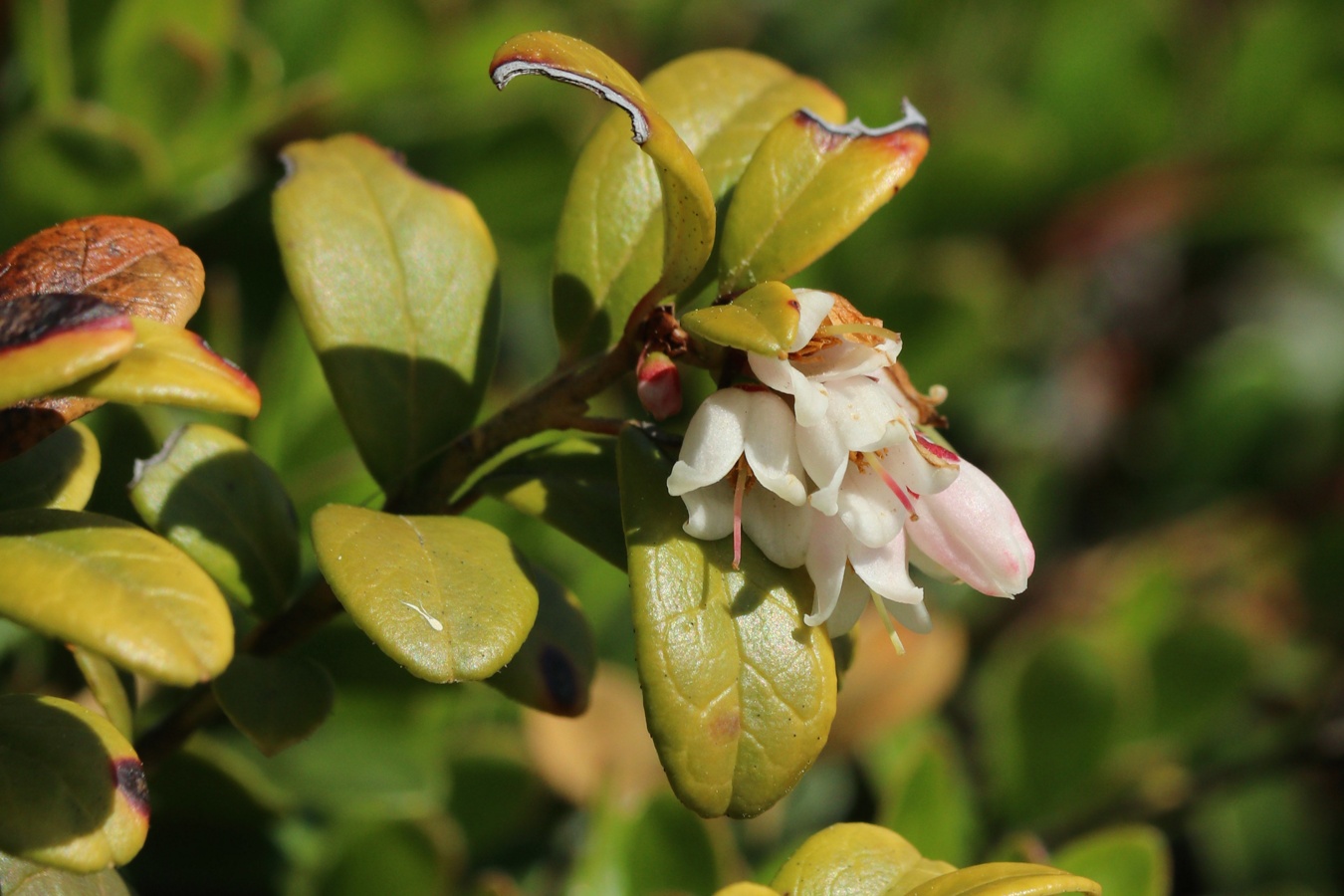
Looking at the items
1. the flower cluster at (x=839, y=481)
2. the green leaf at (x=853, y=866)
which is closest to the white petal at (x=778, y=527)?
the flower cluster at (x=839, y=481)

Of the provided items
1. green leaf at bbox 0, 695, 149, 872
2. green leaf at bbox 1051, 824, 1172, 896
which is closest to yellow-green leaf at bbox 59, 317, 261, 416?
green leaf at bbox 0, 695, 149, 872

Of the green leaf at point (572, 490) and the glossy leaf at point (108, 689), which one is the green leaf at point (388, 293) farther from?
the glossy leaf at point (108, 689)

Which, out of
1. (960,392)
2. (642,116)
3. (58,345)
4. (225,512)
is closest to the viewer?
(58,345)

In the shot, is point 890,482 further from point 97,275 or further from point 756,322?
point 97,275

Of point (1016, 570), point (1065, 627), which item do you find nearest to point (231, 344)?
point (1016, 570)

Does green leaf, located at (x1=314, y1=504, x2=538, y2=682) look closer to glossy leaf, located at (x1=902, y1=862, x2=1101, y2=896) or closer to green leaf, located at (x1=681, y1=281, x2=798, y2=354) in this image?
green leaf, located at (x1=681, y1=281, x2=798, y2=354)

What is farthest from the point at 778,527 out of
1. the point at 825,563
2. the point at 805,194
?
the point at 805,194
